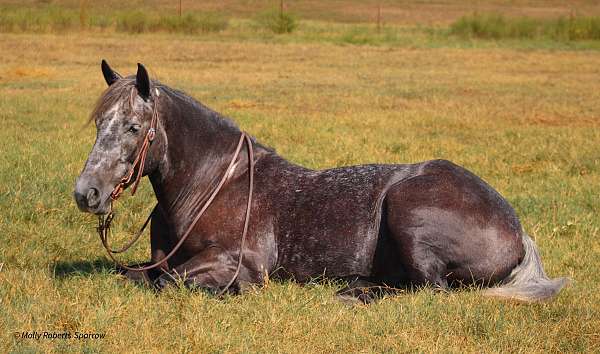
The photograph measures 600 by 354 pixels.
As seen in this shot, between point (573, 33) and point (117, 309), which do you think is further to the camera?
point (573, 33)

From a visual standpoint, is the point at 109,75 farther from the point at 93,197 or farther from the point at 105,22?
the point at 105,22

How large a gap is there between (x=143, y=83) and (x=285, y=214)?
1.49 meters

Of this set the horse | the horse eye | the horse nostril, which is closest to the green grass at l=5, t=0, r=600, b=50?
the horse

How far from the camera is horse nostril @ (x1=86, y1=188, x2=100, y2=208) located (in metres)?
5.33

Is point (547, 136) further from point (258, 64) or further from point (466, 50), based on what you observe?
point (466, 50)

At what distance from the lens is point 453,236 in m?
5.78

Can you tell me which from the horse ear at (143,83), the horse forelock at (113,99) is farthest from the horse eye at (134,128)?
the horse ear at (143,83)

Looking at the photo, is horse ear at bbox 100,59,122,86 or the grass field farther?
horse ear at bbox 100,59,122,86

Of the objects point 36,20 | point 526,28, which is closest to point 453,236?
point 36,20

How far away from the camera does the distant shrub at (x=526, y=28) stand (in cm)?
3881

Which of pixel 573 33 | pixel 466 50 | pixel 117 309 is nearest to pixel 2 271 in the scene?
pixel 117 309

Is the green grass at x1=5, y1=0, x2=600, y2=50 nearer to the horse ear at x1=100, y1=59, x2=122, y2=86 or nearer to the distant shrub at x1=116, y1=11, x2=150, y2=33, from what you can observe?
the distant shrub at x1=116, y1=11, x2=150, y2=33

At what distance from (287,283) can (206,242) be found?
68 centimetres

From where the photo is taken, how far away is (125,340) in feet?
15.6
